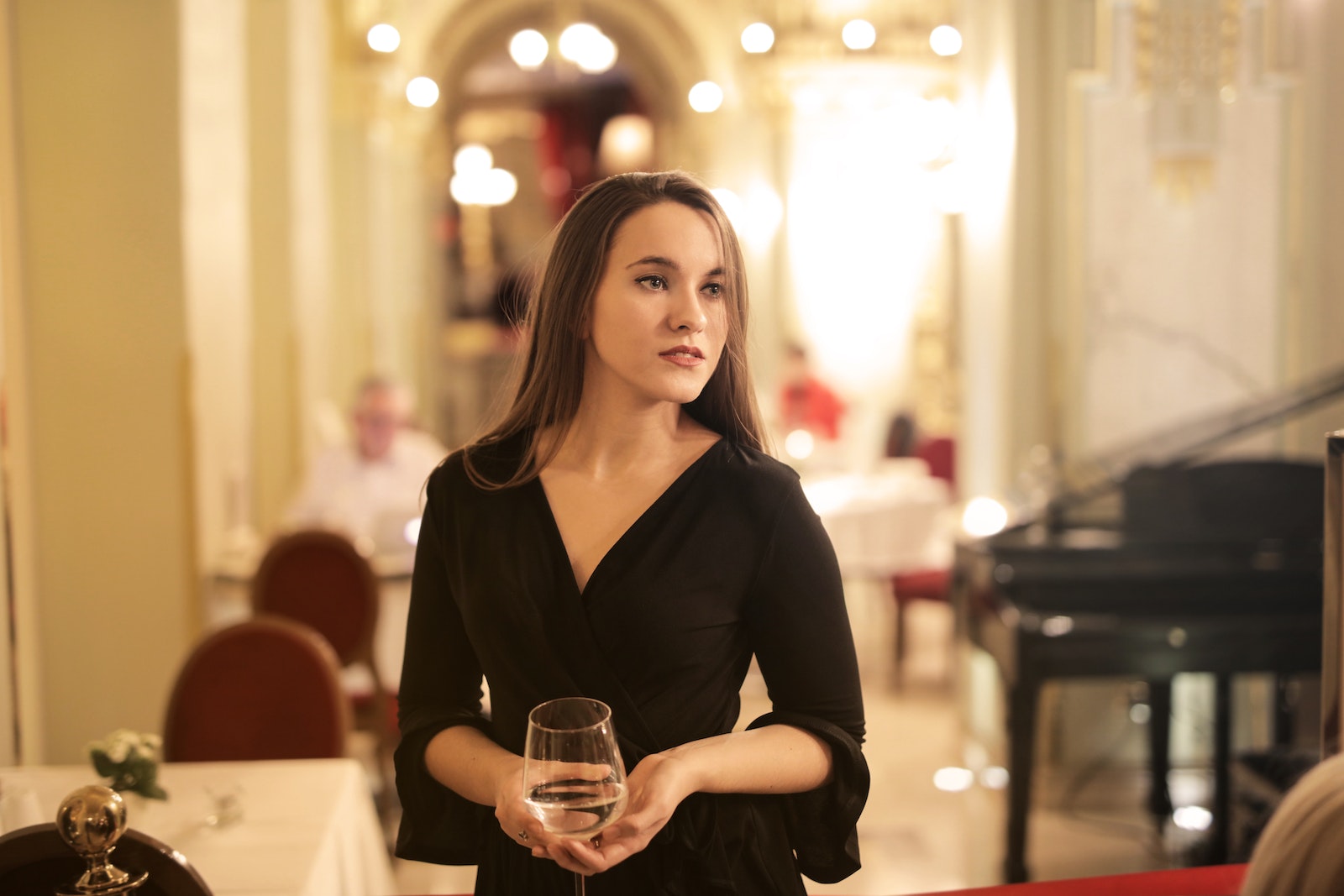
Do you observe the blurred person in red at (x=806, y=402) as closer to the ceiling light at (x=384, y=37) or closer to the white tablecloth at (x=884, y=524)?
the white tablecloth at (x=884, y=524)

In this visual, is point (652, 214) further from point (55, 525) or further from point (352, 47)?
point (352, 47)

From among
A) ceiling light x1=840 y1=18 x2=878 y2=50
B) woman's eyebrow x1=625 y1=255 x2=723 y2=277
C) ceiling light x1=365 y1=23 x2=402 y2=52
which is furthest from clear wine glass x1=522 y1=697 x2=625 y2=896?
ceiling light x1=365 y1=23 x2=402 y2=52

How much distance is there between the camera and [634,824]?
1118 mm

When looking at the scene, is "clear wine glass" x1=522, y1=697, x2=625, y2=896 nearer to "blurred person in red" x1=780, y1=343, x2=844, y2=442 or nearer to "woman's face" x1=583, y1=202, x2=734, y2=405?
"woman's face" x1=583, y1=202, x2=734, y2=405

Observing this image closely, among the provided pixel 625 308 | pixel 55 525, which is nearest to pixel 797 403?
pixel 55 525

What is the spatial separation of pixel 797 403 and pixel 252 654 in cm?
510

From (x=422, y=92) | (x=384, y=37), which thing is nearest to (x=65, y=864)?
(x=384, y=37)

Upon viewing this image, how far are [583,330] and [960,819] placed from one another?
317cm

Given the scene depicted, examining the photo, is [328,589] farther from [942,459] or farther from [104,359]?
[942,459]

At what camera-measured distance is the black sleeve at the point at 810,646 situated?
1.26 m

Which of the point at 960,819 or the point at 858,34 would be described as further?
the point at 858,34

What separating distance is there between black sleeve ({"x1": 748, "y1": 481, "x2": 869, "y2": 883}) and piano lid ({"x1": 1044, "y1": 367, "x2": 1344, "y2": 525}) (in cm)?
260

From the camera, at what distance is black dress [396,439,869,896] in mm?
1246

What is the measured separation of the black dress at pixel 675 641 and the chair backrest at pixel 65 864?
30cm
